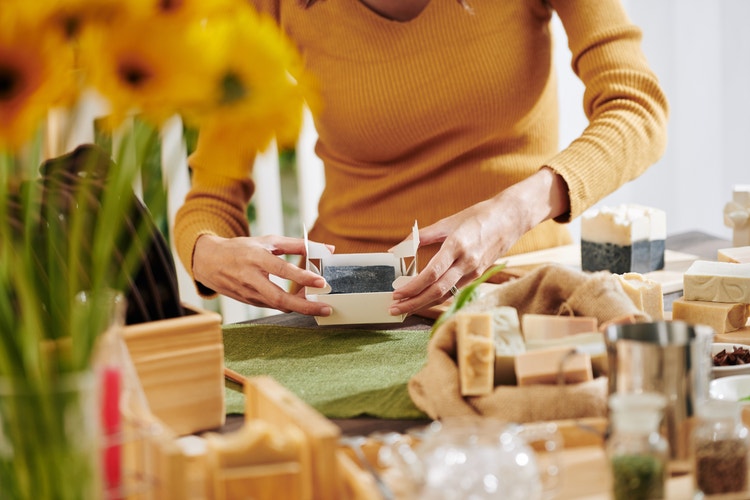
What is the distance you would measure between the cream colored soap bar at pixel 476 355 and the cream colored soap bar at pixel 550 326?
66mm

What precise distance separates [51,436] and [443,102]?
137cm

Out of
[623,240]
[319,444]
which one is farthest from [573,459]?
[623,240]

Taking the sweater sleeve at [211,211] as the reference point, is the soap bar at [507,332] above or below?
below

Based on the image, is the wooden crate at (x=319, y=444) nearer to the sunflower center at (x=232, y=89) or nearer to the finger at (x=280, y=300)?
the sunflower center at (x=232, y=89)

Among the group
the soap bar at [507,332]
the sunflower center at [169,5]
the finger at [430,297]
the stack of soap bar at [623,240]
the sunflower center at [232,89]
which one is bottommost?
the soap bar at [507,332]

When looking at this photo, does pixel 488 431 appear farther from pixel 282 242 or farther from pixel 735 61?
pixel 735 61

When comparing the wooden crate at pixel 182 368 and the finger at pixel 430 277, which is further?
the finger at pixel 430 277

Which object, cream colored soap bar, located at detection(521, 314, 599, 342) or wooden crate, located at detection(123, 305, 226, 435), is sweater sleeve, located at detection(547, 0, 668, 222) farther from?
wooden crate, located at detection(123, 305, 226, 435)

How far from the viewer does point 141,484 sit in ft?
2.26

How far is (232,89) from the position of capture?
56 centimetres

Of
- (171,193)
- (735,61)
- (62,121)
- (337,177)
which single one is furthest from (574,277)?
(735,61)

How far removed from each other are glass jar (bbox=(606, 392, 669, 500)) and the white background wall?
3.09 meters

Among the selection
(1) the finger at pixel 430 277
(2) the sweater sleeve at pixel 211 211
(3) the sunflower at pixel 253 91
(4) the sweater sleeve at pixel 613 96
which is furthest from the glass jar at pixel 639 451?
(2) the sweater sleeve at pixel 211 211

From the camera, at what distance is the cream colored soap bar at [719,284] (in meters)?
1.28
